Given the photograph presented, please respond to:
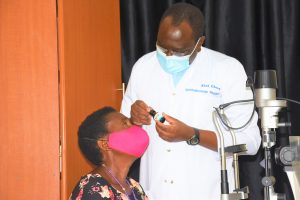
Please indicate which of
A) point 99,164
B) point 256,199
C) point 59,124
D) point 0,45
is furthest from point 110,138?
point 256,199

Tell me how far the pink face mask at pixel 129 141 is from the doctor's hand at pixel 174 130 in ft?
0.29

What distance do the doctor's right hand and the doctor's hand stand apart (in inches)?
3.5

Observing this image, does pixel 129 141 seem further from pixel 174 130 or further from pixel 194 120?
pixel 194 120

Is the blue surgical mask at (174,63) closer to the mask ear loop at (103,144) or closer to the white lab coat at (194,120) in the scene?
the white lab coat at (194,120)

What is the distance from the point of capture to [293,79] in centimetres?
342

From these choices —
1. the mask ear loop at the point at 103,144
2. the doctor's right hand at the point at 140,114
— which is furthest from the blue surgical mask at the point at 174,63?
the mask ear loop at the point at 103,144

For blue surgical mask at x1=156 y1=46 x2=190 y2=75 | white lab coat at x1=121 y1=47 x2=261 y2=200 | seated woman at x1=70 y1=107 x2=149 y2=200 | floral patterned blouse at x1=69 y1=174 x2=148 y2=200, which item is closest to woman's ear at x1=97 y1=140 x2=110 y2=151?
seated woman at x1=70 y1=107 x2=149 y2=200

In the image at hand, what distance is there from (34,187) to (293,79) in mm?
1825

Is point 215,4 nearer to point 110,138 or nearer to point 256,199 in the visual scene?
point 256,199

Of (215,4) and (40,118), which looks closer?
(40,118)

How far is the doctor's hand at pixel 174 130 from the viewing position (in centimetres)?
233

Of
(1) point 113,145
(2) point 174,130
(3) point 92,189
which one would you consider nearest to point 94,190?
(3) point 92,189

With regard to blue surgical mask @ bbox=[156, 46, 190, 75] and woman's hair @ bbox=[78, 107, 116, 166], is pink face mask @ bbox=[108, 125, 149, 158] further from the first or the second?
blue surgical mask @ bbox=[156, 46, 190, 75]

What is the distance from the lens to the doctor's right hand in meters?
2.41
